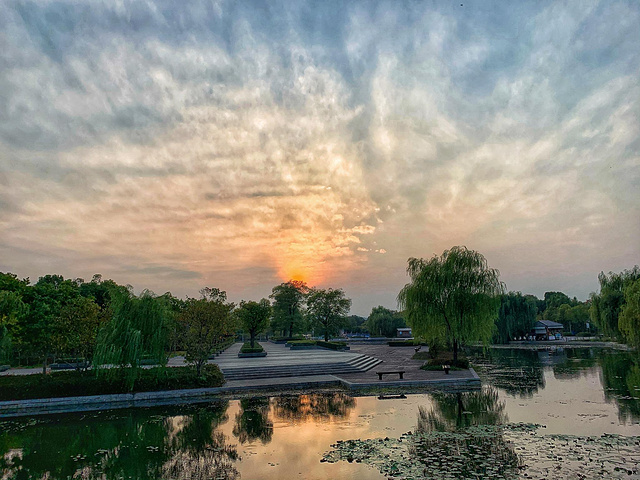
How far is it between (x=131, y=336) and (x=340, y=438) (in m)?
13.6

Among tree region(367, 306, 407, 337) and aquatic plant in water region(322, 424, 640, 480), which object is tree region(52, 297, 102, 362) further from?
tree region(367, 306, 407, 337)

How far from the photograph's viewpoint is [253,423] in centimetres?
1556

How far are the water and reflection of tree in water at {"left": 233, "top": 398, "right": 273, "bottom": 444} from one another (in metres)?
0.05

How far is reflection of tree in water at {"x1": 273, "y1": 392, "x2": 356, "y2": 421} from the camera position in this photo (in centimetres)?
1644

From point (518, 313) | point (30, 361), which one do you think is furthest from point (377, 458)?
point (518, 313)

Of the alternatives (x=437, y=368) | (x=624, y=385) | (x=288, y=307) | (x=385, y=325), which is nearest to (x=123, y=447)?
(x=437, y=368)

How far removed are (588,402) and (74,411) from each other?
24.2 m

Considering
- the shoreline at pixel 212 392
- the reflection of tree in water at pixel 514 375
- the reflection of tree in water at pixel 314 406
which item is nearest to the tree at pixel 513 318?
the reflection of tree in water at pixel 514 375

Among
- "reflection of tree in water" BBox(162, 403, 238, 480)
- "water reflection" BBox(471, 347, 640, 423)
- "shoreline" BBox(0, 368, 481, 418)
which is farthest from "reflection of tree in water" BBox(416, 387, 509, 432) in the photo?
"reflection of tree in water" BBox(162, 403, 238, 480)

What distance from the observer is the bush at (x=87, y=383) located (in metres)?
20.4

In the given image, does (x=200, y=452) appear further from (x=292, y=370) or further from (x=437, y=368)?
(x=437, y=368)

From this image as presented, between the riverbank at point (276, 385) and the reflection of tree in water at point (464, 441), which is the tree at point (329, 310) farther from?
the reflection of tree in water at point (464, 441)

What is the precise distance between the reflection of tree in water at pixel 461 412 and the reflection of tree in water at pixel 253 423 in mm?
5514

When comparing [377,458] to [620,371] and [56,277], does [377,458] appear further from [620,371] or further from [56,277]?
[56,277]
